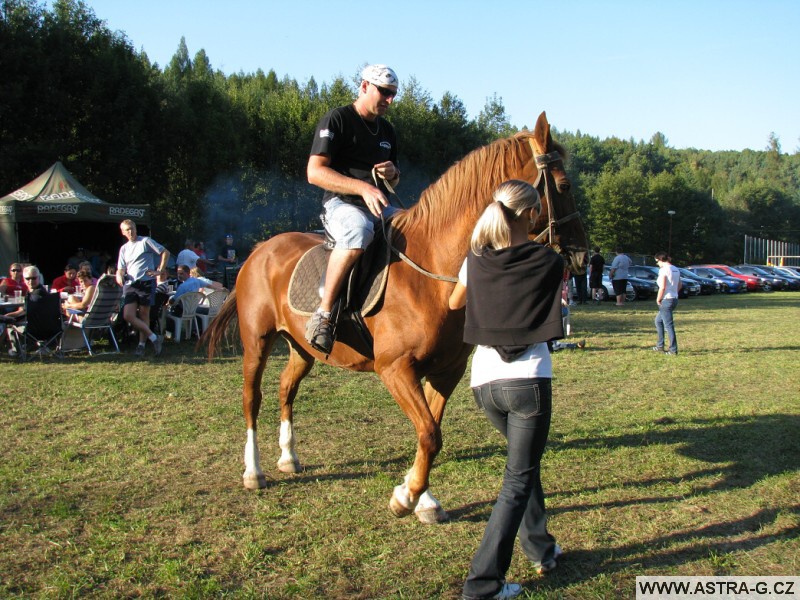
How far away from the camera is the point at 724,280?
1578 inches

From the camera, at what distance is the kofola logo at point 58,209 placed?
14.7 m

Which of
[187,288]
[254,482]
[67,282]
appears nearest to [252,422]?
[254,482]

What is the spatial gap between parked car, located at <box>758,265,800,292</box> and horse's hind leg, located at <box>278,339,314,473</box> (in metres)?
48.5

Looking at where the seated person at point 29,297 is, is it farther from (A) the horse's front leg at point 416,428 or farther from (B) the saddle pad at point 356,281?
(A) the horse's front leg at point 416,428

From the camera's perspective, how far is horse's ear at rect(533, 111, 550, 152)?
4230mm

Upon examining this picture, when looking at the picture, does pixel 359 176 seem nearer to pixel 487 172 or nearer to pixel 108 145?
pixel 487 172

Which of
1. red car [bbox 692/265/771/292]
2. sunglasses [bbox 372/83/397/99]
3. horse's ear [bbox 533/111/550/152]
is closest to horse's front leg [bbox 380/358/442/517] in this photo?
horse's ear [bbox 533/111/550/152]

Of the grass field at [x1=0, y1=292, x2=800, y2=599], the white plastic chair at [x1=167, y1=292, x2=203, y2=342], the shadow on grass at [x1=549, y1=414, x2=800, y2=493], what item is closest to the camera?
the grass field at [x1=0, y1=292, x2=800, y2=599]

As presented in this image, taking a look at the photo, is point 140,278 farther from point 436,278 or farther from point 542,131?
point 542,131

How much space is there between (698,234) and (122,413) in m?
80.7

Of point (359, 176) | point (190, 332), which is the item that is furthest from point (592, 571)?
point (190, 332)

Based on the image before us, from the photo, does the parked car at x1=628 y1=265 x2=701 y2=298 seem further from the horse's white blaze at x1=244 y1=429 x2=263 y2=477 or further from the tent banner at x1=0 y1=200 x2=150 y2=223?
the horse's white blaze at x1=244 y1=429 x2=263 y2=477

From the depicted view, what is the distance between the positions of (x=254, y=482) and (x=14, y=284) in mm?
9502

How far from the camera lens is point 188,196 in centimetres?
3241
